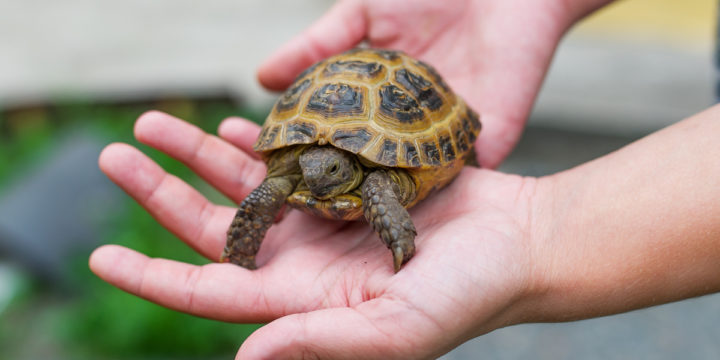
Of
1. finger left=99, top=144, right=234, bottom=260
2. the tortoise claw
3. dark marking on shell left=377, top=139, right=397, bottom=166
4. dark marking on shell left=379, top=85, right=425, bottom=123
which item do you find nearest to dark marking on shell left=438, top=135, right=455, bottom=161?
dark marking on shell left=379, top=85, right=425, bottom=123

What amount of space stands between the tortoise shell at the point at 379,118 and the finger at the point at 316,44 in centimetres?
63

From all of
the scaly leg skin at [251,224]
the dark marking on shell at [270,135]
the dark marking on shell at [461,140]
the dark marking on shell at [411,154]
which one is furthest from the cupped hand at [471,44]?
the scaly leg skin at [251,224]

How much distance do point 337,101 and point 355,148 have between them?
26cm

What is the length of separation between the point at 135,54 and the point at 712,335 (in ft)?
23.0

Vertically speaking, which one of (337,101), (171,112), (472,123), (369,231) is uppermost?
(337,101)

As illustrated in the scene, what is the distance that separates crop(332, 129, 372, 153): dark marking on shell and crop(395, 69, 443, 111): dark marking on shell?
370mm

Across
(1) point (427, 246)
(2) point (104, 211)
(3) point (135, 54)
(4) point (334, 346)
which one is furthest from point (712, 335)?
(3) point (135, 54)

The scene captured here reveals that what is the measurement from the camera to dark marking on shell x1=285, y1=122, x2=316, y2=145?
2537 millimetres

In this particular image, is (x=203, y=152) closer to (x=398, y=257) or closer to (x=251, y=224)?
(x=251, y=224)

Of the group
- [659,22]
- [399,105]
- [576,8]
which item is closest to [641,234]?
[399,105]

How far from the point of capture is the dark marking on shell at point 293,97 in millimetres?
2738

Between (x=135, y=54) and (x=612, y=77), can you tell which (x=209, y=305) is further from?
(x=135, y=54)

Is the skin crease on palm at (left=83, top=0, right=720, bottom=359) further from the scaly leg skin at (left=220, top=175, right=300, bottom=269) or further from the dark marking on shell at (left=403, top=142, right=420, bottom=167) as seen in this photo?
the dark marking on shell at (left=403, top=142, right=420, bottom=167)

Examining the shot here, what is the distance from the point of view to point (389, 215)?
229 cm
